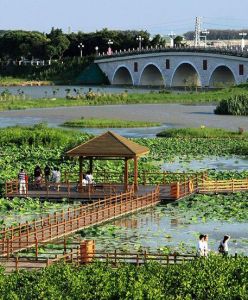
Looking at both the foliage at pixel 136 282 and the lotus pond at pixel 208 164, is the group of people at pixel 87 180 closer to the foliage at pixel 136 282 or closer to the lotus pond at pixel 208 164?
the lotus pond at pixel 208 164

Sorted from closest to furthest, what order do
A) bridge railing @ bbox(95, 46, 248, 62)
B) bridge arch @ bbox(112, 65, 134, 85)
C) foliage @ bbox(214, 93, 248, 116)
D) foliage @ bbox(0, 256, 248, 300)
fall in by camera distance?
foliage @ bbox(0, 256, 248, 300) < foliage @ bbox(214, 93, 248, 116) < bridge railing @ bbox(95, 46, 248, 62) < bridge arch @ bbox(112, 65, 134, 85)

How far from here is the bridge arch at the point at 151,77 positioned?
149375 mm

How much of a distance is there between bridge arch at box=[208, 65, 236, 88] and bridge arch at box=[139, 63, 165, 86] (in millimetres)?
14910

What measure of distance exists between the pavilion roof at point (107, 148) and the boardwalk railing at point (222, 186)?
347 cm

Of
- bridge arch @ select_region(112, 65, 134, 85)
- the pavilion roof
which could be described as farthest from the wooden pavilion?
bridge arch @ select_region(112, 65, 134, 85)

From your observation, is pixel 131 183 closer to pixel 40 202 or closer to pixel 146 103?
pixel 40 202

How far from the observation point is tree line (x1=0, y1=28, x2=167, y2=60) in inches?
6663

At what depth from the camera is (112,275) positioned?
75.4 ft

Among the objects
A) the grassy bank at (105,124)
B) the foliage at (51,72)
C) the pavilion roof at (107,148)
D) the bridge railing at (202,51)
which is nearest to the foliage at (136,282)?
the pavilion roof at (107,148)

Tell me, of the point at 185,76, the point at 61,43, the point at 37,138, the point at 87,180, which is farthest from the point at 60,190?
the point at 61,43

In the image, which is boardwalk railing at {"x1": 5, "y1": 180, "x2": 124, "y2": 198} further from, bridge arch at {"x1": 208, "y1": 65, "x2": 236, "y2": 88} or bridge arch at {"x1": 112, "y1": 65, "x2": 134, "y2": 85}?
bridge arch at {"x1": 112, "y1": 65, "x2": 134, "y2": 85}

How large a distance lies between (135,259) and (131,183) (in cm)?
1588

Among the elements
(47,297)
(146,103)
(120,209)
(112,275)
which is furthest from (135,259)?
(146,103)

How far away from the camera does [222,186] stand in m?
41.5
